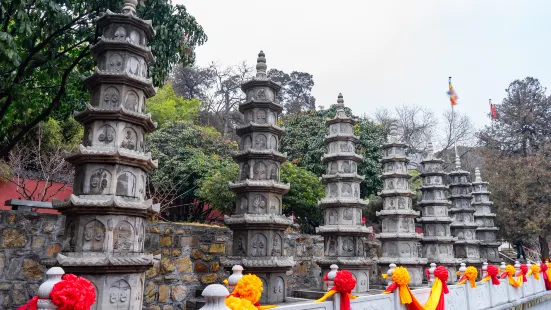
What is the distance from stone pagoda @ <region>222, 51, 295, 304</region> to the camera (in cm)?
892

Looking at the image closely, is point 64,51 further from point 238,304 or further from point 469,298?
point 469,298

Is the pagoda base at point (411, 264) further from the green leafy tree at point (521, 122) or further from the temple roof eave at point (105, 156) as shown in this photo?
the green leafy tree at point (521, 122)

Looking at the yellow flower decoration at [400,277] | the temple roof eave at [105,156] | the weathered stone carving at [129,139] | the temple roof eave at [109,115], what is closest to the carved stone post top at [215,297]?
the temple roof eave at [105,156]

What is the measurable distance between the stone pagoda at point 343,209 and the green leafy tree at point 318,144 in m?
6.40


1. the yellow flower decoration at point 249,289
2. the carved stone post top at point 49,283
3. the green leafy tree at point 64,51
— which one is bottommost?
the yellow flower decoration at point 249,289

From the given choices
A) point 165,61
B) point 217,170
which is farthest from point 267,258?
point 217,170

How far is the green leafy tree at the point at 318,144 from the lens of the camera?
781 inches

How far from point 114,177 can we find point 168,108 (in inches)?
765

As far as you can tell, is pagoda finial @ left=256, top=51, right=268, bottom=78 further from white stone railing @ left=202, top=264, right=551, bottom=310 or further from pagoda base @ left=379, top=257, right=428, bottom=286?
pagoda base @ left=379, top=257, right=428, bottom=286

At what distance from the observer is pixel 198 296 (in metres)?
9.66

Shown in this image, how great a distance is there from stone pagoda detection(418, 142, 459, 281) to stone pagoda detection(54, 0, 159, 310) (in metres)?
13.0

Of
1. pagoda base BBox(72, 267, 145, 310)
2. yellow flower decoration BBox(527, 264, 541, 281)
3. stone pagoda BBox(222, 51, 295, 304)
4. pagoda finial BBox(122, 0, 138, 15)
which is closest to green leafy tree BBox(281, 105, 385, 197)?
yellow flower decoration BBox(527, 264, 541, 281)

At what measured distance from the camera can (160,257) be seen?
6.71 m

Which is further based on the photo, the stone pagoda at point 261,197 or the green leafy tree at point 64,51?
the stone pagoda at point 261,197
